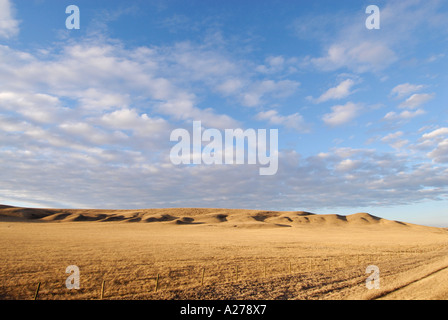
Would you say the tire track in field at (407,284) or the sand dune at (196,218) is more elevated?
the tire track in field at (407,284)

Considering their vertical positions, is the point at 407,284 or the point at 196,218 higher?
the point at 407,284

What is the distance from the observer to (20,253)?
34.6 meters

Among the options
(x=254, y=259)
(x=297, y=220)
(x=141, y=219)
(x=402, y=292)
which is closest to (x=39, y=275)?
(x=254, y=259)

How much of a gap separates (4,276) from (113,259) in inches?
428

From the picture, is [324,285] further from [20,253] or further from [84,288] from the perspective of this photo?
[20,253]

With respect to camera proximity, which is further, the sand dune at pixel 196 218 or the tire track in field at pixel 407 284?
the sand dune at pixel 196 218

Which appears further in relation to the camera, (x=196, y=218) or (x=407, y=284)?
(x=196, y=218)

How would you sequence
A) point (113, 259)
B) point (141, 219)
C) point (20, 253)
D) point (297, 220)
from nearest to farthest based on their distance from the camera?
point (113, 259) < point (20, 253) < point (141, 219) < point (297, 220)

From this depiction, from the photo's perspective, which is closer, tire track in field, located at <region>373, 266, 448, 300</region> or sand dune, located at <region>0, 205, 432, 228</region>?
tire track in field, located at <region>373, 266, 448, 300</region>

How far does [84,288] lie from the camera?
2070 cm

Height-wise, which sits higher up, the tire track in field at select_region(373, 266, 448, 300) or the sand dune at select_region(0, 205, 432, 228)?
the tire track in field at select_region(373, 266, 448, 300)
